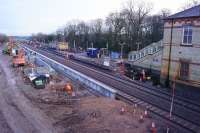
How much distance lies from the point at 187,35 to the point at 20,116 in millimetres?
15886

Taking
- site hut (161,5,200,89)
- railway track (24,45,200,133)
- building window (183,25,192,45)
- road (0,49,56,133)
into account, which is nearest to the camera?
railway track (24,45,200,133)

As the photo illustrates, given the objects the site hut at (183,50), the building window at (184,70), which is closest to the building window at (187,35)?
the site hut at (183,50)

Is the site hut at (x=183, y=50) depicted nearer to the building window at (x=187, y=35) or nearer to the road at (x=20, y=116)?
the building window at (x=187, y=35)

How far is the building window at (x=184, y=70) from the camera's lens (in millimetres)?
25086

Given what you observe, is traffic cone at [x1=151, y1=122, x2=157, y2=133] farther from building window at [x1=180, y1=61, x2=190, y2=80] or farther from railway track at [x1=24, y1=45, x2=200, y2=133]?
building window at [x1=180, y1=61, x2=190, y2=80]

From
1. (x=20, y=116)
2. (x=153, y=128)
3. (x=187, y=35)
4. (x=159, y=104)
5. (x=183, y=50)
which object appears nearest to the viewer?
(x=153, y=128)

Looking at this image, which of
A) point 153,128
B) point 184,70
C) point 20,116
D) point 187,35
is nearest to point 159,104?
point 153,128

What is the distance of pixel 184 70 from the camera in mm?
25469

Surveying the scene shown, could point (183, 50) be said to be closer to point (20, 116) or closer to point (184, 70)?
point (184, 70)

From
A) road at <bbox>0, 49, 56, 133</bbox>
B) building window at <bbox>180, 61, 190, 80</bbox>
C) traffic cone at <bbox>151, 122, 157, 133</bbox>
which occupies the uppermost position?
building window at <bbox>180, 61, 190, 80</bbox>

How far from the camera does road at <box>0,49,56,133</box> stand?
17.3 metres

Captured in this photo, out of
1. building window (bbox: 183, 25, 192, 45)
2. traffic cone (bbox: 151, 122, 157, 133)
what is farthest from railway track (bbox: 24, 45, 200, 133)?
building window (bbox: 183, 25, 192, 45)

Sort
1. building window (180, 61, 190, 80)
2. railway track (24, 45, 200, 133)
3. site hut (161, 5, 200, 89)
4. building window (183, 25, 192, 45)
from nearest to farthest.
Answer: railway track (24, 45, 200, 133) < site hut (161, 5, 200, 89) < building window (183, 25, 192, 45) < building window (180, 61, 190, 80)

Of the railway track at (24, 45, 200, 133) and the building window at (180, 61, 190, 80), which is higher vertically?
the building window at (180, 61, 190, 80)
